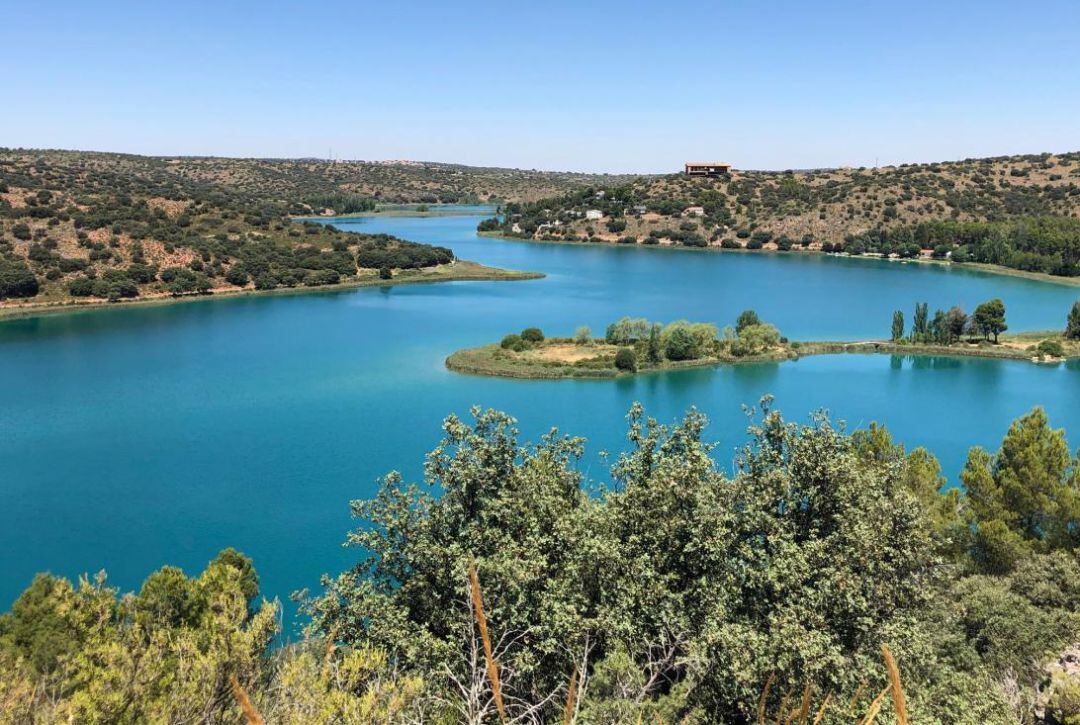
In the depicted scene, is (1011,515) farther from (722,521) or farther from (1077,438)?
(1077,438)

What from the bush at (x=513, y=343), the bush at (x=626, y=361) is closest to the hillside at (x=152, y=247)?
the bush at (x=513, y=343)

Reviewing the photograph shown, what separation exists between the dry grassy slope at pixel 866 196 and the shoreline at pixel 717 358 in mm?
64461

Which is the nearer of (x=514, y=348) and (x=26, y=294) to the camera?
(x=514, y=348)

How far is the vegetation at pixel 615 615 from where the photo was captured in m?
9.19

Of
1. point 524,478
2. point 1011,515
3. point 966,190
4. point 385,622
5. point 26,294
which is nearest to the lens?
point 385,622

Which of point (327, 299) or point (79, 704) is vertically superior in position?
point (79, 704)

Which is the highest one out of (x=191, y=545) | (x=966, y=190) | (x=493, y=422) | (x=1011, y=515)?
(x=966, y=190)

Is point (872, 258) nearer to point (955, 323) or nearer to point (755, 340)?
point (955, 323)

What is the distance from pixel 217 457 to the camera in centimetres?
3353

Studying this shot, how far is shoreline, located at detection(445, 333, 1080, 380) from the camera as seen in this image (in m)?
47.9

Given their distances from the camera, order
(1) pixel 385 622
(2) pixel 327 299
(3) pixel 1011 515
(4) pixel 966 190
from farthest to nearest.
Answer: (4) pixel 966 190 < (2) pixel 327 299 < (3) pixel 1011 515 < (1) pixel 385 622

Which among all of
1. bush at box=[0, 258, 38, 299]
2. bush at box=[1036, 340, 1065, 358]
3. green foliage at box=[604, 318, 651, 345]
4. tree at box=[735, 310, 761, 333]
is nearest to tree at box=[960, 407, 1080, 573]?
green foliage at box=[604, 318, 651, 345]

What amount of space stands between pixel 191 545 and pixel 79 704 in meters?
19.5

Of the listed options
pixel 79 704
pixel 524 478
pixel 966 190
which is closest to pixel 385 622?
pixel 524 478
